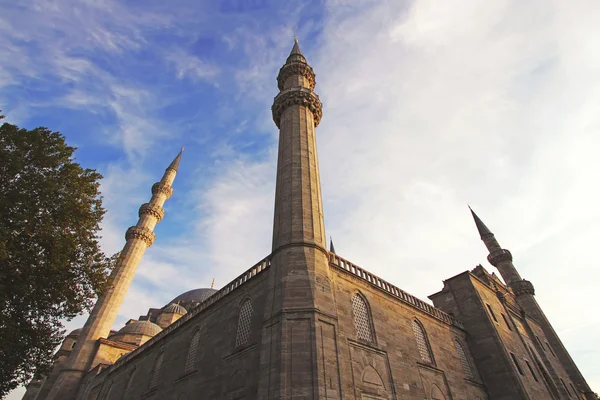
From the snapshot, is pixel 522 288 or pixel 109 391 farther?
pixel 522 288

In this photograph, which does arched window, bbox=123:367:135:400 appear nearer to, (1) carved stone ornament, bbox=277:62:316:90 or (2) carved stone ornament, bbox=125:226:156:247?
(2) carved stone ornament, bbox=125:226:156:247

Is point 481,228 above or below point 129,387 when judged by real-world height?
above

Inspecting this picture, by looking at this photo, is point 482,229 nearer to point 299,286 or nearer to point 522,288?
point 522,288

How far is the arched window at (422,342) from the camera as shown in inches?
562

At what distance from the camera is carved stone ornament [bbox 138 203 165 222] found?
1268 inches

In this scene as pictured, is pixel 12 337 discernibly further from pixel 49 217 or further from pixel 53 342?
pixel 49 217

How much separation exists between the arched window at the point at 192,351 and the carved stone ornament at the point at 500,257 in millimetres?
29077

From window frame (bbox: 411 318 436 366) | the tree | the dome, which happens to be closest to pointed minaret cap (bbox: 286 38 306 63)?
the tree

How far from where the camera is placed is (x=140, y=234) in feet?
99.9

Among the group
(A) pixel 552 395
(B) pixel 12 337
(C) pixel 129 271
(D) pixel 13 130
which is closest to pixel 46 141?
(D) pixel 13 130

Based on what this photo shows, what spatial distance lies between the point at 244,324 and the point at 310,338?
3992mm

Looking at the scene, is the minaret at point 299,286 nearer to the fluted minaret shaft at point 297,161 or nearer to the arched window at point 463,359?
the fluted minaret shaft at point 297,161

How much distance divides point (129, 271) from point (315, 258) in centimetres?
2253

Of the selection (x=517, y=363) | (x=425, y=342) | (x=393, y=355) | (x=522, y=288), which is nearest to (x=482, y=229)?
(x=522, y=288)
